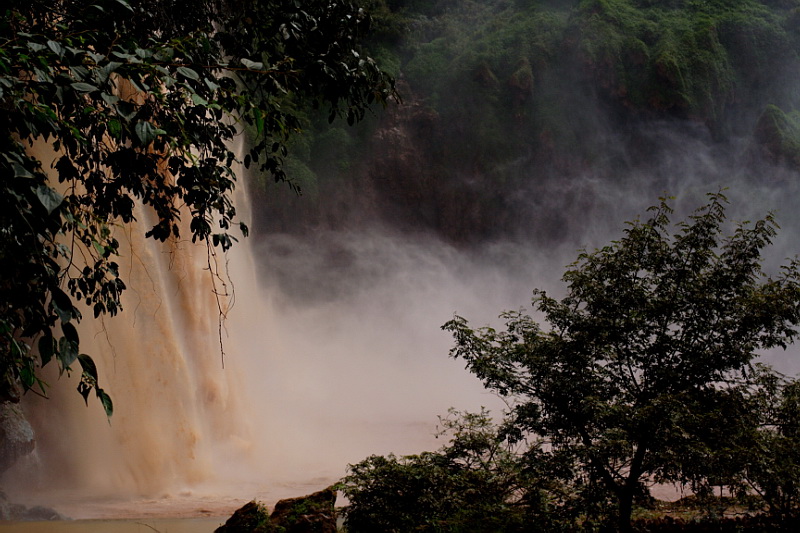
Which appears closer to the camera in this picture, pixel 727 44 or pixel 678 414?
pixel 678 414

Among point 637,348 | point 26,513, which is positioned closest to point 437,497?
point 637,348

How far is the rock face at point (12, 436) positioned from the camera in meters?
9.37

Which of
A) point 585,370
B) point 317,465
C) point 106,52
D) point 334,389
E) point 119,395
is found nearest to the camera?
point 106,52

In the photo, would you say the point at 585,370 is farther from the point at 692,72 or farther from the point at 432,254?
the point at 692,72

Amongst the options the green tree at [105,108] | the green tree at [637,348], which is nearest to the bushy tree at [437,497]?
the green tree at [637,348]

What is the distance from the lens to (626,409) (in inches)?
171

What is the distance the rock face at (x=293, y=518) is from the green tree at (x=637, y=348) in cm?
151

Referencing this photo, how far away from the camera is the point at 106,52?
7.76 ft

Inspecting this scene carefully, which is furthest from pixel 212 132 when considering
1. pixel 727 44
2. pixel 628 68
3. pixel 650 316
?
pixel 727 44

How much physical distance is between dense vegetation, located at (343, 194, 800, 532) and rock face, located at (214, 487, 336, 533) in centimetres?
23

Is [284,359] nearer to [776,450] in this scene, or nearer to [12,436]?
[12,436]

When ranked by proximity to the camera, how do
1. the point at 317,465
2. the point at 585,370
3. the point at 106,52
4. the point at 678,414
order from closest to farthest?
the point at 106,52 < the point at 678,414 < the point at 585,370 < the point at 317,465

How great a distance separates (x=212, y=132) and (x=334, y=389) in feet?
49.9

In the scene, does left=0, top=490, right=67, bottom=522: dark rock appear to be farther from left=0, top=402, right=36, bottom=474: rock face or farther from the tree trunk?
the tree trunk
